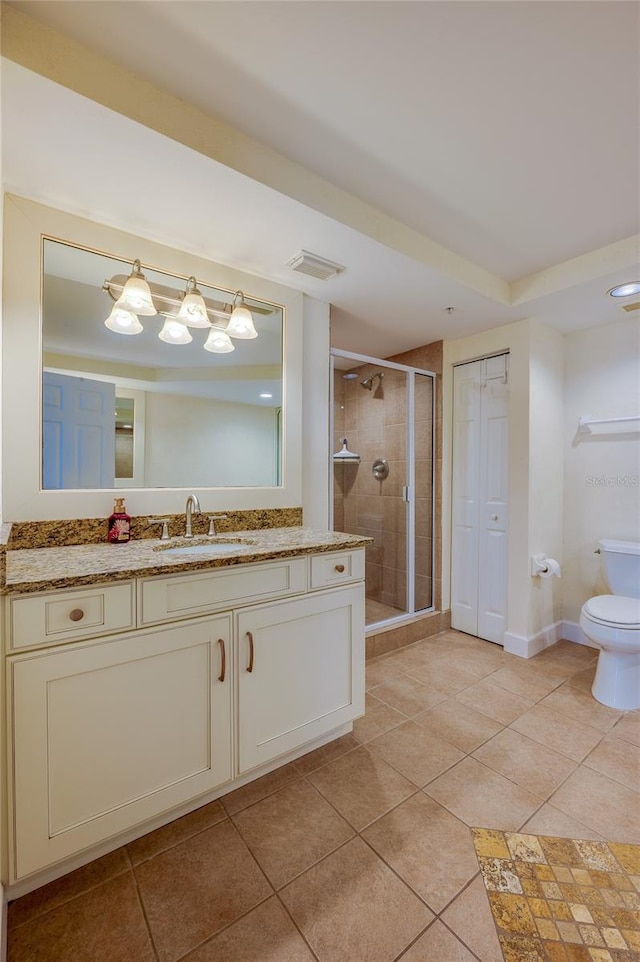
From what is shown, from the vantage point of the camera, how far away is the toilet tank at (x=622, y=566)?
2381 mm

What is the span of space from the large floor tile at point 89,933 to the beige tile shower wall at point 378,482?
2.20 metres

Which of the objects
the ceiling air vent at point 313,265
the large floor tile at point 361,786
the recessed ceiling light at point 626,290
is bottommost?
the large floor tile at point 361,786

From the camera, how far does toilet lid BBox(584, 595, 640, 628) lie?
203 centimetres

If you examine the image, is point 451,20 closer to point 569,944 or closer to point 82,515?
point 82,515

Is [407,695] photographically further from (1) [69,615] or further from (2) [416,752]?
(1) [69,615]

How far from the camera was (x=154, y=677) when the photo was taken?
1259mm

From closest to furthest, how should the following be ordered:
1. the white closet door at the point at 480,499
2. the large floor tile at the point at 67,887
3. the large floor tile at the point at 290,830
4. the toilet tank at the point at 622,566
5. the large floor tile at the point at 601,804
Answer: the large floor tile at the point at 67,887 → the large floor tile at the point at 290,830 → the large floor tile at the point at 601,804 → the toilet tank at the point at 622,566 → the white closet door at the point at 480,499

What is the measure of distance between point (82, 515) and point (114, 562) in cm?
50

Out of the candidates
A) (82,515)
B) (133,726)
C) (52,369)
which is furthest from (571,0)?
(133,726)

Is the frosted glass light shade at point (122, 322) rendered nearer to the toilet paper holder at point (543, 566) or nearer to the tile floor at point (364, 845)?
the tile floor at point (364, 845)

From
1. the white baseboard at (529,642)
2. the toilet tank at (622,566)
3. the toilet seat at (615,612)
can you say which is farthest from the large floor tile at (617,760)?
the toilet tank at (622,566)

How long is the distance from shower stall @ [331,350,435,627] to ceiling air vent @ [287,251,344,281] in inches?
41.8

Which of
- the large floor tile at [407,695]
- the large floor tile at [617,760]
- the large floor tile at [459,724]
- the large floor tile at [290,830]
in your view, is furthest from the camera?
the large floor tile at [407,695]

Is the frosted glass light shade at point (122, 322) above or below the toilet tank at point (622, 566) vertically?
above
